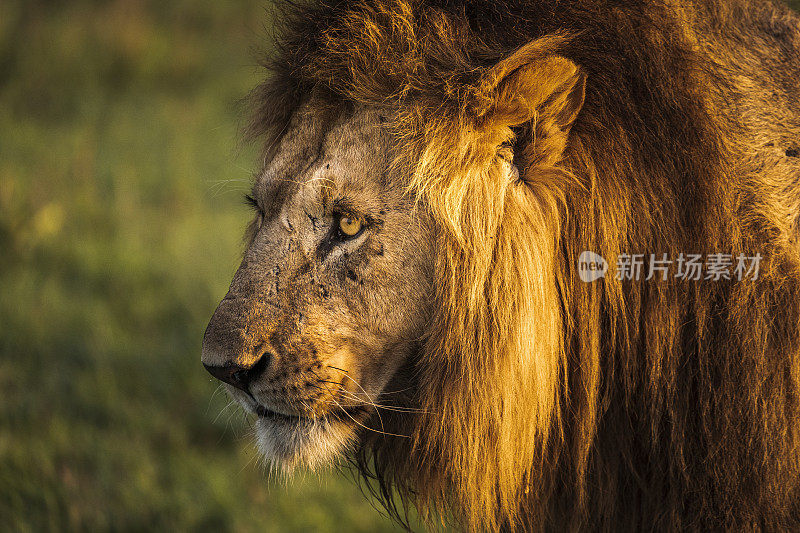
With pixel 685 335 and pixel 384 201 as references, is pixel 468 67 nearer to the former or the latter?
pixel 384 201

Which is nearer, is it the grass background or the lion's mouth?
the lion's mouth

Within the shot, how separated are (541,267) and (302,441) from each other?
80 centimetres

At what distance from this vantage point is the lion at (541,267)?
215cm

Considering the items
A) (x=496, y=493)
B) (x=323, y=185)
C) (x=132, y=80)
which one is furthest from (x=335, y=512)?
(x=132, y=80)

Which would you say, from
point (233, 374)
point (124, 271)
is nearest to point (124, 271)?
point (124, 271)

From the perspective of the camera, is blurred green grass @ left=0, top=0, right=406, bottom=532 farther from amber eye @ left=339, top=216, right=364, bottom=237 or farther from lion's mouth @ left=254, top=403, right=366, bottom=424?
lion's mouth @ left=254, top=403, right=366, bottom=424

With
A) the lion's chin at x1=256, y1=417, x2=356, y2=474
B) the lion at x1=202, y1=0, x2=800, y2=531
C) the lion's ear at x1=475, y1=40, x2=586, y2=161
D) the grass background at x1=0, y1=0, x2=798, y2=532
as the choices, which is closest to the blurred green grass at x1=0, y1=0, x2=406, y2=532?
the grass background at x1=0, y1=0, x2=798, y2=532

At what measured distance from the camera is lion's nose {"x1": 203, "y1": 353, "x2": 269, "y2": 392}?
87.7 inches

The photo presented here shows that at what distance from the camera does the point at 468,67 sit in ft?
7.16

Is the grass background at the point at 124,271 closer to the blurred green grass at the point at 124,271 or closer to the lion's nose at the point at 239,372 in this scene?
the blurred green grass at the point at 124,271

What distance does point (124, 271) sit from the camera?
556 centimetres

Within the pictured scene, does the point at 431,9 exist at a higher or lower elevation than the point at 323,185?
higher

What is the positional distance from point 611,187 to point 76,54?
285 inches

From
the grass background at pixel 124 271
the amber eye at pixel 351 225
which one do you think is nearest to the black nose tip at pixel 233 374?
the amber eye at pixel 351 225
